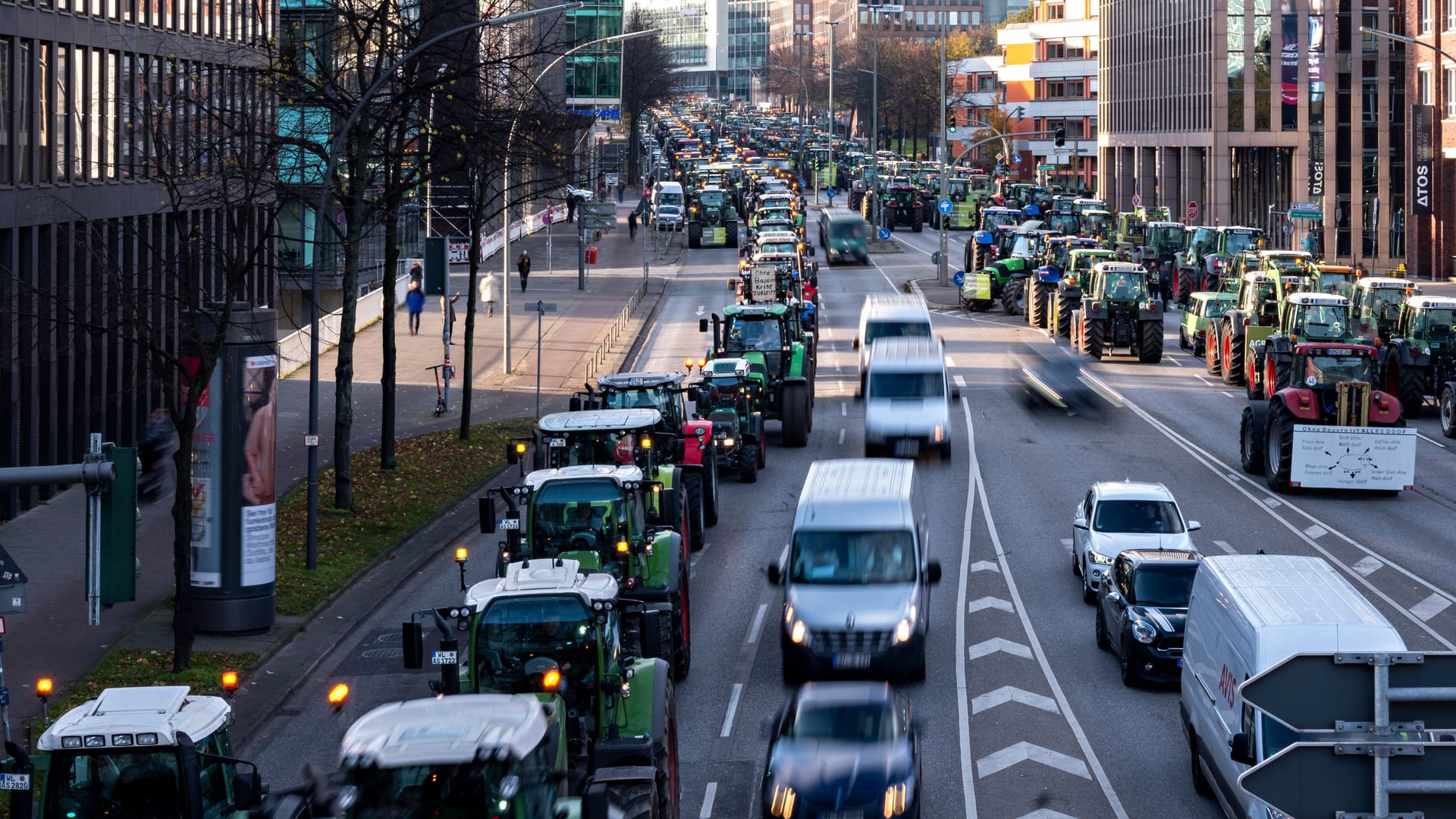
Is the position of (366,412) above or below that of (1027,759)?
above

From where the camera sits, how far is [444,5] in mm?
32281

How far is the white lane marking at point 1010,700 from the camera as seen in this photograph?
1966 centimetres

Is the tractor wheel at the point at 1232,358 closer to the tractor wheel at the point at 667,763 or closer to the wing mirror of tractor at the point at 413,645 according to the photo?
the tractor wheel at the point at 667,763

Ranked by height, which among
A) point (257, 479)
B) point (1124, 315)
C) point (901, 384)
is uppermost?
point (1124, 315)

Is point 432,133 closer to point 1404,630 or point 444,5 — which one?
point 444,5

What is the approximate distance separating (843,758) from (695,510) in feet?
43.1

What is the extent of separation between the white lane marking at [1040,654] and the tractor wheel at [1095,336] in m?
13.7

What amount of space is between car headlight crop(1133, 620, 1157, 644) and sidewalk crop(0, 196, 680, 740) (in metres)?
10.8

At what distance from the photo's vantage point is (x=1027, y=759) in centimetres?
1777

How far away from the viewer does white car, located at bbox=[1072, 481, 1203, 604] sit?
2412 centimetres

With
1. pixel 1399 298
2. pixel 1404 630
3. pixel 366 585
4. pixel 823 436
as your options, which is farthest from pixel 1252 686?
pixel 1399 298

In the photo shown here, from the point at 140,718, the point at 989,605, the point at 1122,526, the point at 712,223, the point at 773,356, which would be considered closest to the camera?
the point at 140,718

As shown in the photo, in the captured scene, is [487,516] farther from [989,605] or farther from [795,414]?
[795,414]

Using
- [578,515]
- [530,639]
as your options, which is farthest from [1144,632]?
[530,639]
